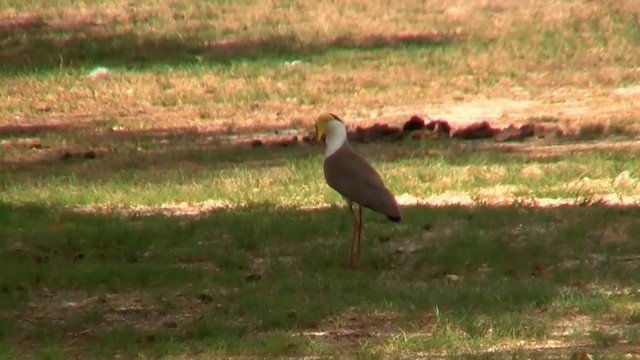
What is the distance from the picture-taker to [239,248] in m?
10.4

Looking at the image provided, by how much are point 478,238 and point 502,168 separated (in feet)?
11.3

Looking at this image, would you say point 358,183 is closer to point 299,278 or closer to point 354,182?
point 354,182

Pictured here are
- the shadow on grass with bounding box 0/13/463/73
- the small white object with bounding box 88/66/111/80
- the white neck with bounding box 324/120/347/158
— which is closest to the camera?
the white neck with bounding box 324/120/347/158

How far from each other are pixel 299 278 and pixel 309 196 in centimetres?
313

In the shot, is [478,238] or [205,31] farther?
[205,31]

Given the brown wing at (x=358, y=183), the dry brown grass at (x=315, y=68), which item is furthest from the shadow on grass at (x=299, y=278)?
the dry brown grass at (x=315, y=68)

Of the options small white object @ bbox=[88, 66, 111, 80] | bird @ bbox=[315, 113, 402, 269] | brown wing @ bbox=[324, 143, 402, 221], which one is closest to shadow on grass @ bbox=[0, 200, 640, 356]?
bird @ bbox=[315, 113, 402, 269]

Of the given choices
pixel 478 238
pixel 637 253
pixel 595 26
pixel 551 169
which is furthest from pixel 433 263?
pixel 595 26

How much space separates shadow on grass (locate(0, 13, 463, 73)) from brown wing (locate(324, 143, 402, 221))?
48.8 ft

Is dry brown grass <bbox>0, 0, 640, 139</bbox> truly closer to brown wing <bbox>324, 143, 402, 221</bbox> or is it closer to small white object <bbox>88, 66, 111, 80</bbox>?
small white object <bbox>88, 66, 111, 80</bbox>

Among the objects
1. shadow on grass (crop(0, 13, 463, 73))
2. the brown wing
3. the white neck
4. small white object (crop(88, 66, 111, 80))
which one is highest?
the white neck

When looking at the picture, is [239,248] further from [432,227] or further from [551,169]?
[551,169]

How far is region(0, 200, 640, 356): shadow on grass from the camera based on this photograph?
25.5 ft

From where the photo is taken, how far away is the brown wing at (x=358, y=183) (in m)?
9.45
